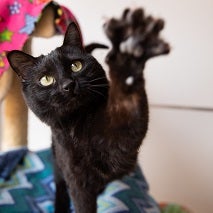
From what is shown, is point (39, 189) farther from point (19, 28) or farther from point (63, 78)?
point (63, 78)

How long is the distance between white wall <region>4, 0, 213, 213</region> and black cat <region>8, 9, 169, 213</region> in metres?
0.46

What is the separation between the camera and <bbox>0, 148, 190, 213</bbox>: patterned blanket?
0.88 metres

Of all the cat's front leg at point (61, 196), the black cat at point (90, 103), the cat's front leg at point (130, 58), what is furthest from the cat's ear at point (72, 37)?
the cat's front leg at point (61, 196)

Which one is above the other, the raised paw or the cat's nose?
the raised paw

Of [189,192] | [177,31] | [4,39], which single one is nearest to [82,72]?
[4,39]

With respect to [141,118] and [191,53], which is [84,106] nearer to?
[141,118]

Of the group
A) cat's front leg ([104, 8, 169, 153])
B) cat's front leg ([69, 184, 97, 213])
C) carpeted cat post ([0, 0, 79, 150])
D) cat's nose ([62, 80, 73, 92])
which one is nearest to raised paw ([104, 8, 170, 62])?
cat's front leg ([104, 8, 169, 153])

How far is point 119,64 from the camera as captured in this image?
43 centimetres

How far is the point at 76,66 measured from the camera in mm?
540

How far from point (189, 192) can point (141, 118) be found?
1.04m

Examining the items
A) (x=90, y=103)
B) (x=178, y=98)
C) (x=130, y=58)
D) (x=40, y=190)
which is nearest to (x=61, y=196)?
(x=40, y=190)

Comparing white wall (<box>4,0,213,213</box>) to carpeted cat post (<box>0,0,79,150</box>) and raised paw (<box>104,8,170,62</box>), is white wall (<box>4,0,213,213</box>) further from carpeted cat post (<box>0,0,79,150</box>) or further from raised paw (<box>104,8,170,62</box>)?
raised paw (<box>104,8,170,62</box>)

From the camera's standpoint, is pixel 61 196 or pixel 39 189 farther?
pixel 39 189

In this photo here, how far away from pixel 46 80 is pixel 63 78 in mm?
37
